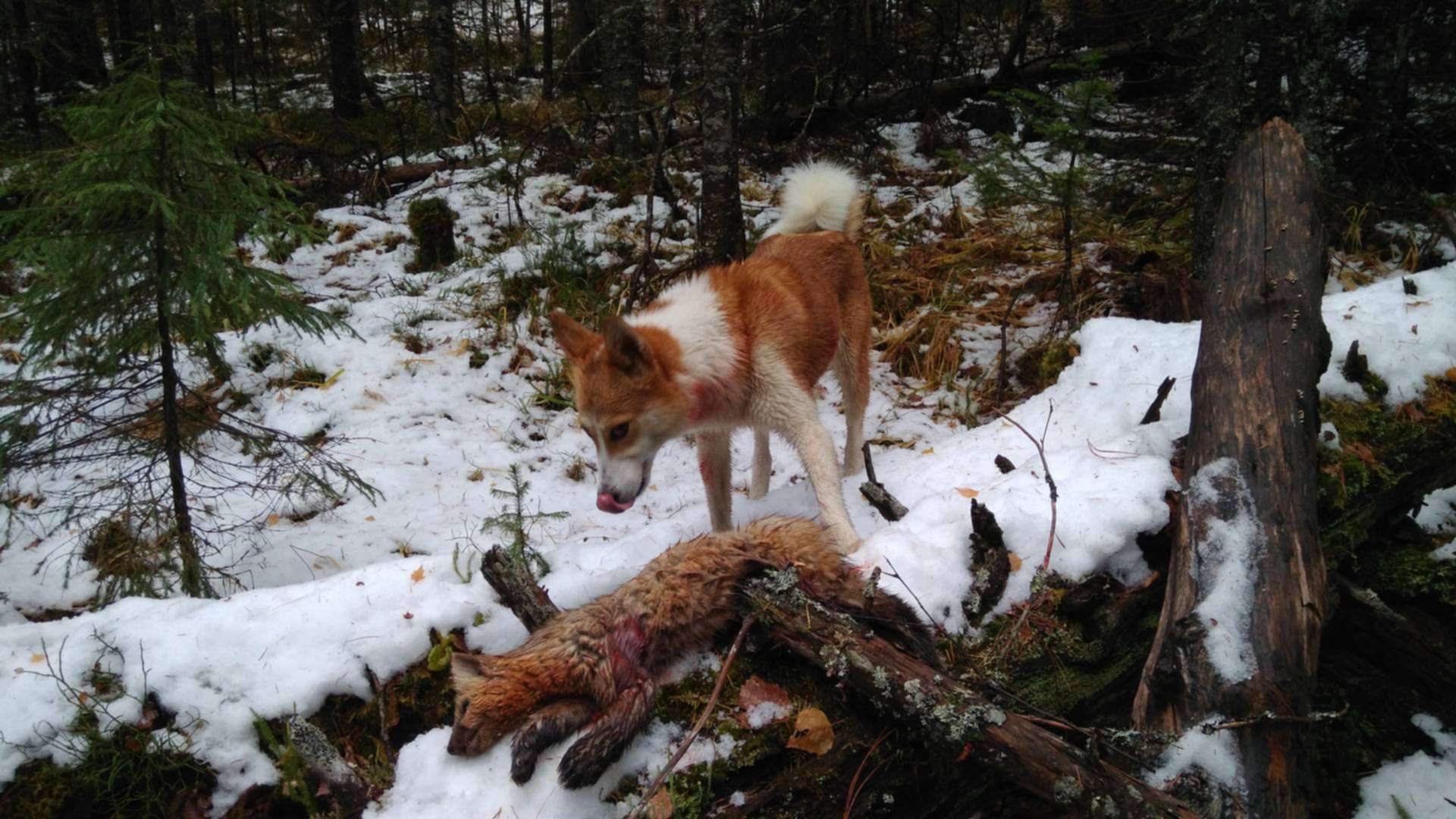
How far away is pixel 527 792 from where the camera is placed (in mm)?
1672

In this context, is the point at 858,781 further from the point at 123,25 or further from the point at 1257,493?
the point at 123,25

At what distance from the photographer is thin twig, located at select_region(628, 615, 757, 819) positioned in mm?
1583

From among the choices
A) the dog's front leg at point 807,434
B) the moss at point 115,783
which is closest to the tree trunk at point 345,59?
the dog's front leg at point 807,434

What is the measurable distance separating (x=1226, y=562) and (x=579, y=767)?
175 cm

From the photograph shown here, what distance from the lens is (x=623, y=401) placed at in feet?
10.4

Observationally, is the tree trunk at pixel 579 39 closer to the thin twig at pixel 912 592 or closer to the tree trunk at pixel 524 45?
the tree trunk at pixel 524 45

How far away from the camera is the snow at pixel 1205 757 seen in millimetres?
1721

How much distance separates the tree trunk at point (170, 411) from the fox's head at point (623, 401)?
150 cm

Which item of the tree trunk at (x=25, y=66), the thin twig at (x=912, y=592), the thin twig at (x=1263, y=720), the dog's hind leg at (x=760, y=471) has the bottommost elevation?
the dog's hind leg at (x=760, y=471)

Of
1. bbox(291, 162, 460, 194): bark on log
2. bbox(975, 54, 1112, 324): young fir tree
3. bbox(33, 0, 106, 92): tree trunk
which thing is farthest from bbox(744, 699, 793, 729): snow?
bbox(33, 0, 106, 92): tree trunk

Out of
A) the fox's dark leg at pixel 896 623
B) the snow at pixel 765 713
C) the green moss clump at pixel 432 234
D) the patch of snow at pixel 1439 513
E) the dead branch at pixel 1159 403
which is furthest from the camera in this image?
the green moss clump at pixel 432 234

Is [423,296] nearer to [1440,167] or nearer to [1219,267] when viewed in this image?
[1219,267]

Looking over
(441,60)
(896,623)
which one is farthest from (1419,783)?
(441,60)

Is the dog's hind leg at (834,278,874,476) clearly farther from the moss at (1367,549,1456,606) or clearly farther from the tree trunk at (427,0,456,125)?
the tree trunk at (427,0,456,125)
